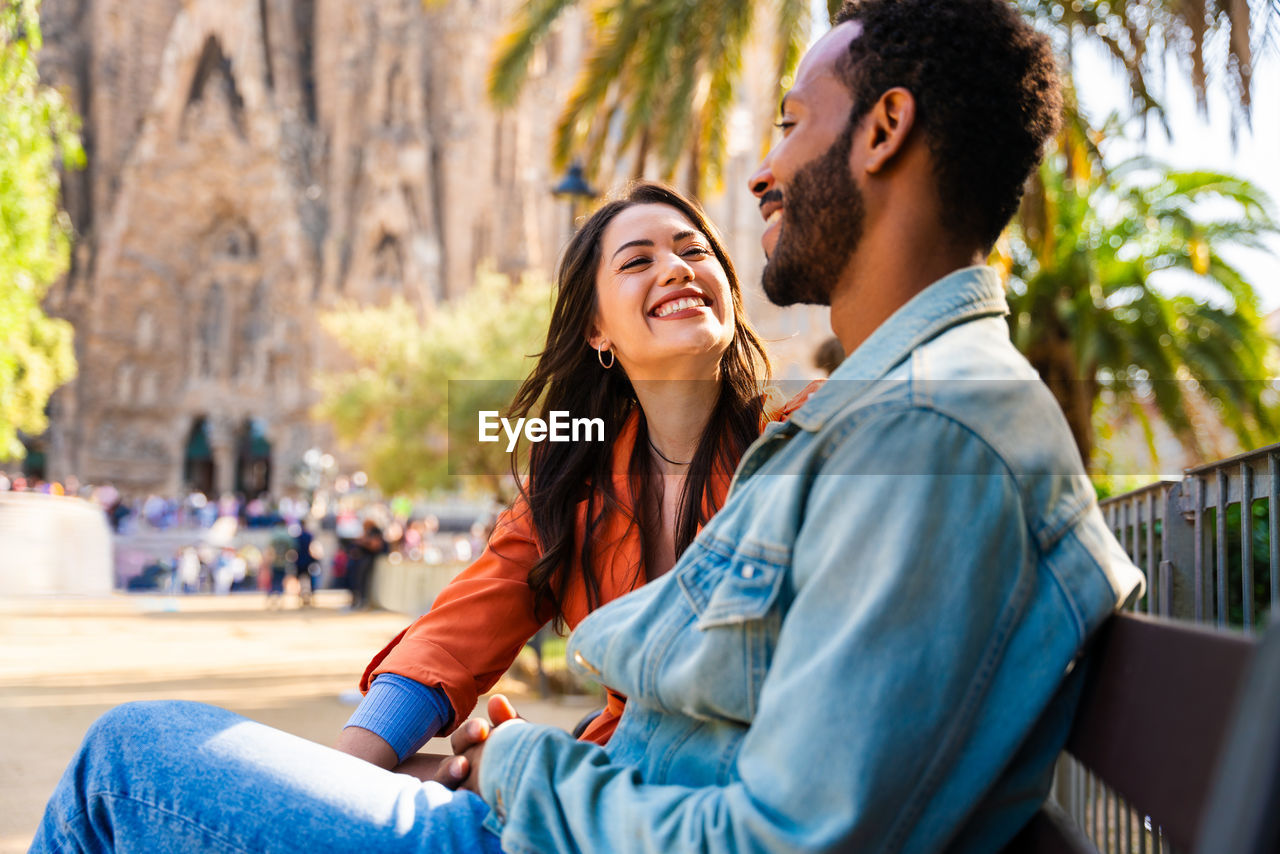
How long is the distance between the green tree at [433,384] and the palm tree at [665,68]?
986 cm

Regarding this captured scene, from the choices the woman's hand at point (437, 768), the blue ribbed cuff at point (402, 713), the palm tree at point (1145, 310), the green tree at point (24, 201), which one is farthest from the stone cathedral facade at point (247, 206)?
the woman's hand at point (437, 768)

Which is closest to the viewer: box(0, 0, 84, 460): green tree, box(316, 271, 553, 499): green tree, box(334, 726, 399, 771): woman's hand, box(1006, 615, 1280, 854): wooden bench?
box(1006, 615, 1280, 854): wooden bench

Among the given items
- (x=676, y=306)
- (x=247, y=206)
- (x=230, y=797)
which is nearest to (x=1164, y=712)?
(x=230, y=797)

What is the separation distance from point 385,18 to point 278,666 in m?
35.5

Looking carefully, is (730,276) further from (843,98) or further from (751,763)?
(751,763)

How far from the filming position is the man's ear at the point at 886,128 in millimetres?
1312

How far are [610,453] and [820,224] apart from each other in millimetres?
1226

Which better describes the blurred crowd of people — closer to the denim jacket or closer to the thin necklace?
the thin necklace

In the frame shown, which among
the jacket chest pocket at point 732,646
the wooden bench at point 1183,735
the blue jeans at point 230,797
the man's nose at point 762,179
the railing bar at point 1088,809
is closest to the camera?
the wooden bench at point 1183,735

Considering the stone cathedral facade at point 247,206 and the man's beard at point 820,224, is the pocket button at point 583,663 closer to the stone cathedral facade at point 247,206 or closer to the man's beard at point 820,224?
the man's beard at point 820,224

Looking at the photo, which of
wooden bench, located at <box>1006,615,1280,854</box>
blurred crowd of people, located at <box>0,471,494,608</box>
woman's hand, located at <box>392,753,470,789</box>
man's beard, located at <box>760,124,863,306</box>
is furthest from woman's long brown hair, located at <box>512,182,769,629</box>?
blurred crowd of people, located at <box>0,471,494,608</box>

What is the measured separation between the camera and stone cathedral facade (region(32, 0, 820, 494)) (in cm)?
3766

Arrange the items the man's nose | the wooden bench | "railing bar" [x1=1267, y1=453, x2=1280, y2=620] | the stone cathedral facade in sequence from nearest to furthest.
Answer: the wooden bench
the man's nose
"railing bar" [x1=1267, y1=453, x2=1280, y2=620]
the stone cathedral facade

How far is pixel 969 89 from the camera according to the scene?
1323 millimetres
